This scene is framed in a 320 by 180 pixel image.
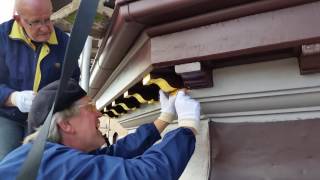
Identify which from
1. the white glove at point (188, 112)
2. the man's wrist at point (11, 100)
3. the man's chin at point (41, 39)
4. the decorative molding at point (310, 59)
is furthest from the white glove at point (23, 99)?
the decorative molding at point (310, 59)

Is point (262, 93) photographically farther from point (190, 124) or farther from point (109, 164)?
point (109, 164)

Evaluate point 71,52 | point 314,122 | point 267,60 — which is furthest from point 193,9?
point 314,122

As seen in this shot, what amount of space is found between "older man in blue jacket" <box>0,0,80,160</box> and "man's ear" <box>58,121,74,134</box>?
696 millimetres

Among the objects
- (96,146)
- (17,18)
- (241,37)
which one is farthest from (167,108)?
(17,18)

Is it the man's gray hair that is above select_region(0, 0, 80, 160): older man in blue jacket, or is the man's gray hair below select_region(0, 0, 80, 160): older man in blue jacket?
below

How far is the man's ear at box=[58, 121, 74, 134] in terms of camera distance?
1683 millimetres

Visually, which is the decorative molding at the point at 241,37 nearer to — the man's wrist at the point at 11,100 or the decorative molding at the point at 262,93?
the decorative molding at the point at 262,93

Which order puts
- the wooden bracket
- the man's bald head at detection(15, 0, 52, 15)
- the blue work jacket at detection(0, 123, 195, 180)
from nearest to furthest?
1. the blue work jacket at detection(0, 123, 195, 180)
2. the wooden bracket
3. the man's bald head at detection(15, 0, 52, 15)

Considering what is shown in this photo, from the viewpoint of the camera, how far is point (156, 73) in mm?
1713

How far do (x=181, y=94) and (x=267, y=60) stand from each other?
402 millimetres

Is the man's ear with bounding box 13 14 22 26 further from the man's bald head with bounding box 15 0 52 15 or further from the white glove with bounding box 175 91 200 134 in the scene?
the white glove with bounding box 175 91 200 134

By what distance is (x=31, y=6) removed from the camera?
2.25 metres

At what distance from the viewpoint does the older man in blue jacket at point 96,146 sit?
1.41 m

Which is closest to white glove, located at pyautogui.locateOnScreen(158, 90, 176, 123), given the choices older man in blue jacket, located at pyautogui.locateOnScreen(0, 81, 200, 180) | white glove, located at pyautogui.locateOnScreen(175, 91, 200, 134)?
older man in blue jacket, located at pyautogui.locateOnScreen(0, 81, 200, 180)
